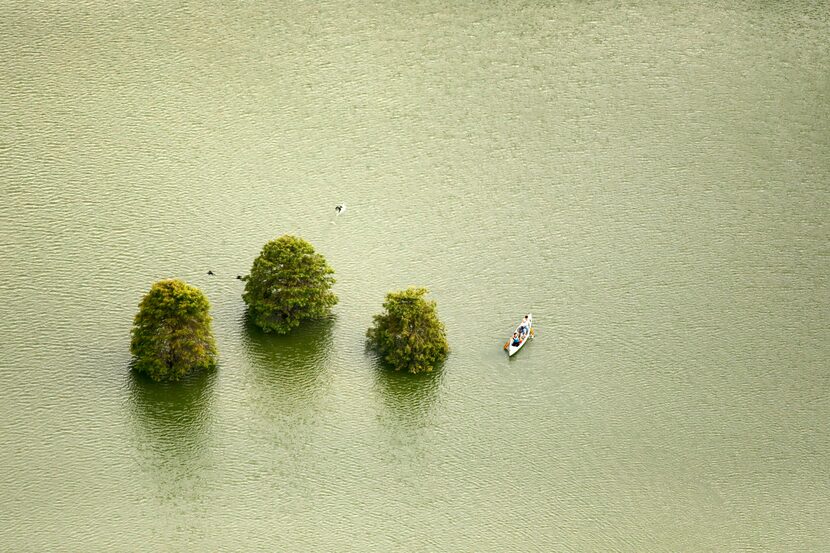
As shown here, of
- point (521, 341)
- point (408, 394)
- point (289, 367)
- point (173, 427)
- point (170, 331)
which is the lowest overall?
point (173, 427)

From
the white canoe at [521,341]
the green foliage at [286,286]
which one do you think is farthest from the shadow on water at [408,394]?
the green foliage at [286,286]

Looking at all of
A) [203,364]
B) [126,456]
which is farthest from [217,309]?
[126,456]

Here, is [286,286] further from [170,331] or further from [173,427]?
[173,427]

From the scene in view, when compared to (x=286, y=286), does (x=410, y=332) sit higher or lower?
lower

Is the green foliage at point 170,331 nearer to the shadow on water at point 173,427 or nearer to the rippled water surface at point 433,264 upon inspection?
the shadow on water at point 173,427

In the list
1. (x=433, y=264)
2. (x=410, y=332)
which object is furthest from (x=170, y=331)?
(x=433, y=264)

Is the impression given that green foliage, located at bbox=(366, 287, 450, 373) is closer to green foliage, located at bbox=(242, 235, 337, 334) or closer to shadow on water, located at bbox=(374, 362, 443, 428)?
shadow on water, located at bbox=(374, 362, 443, 428)
